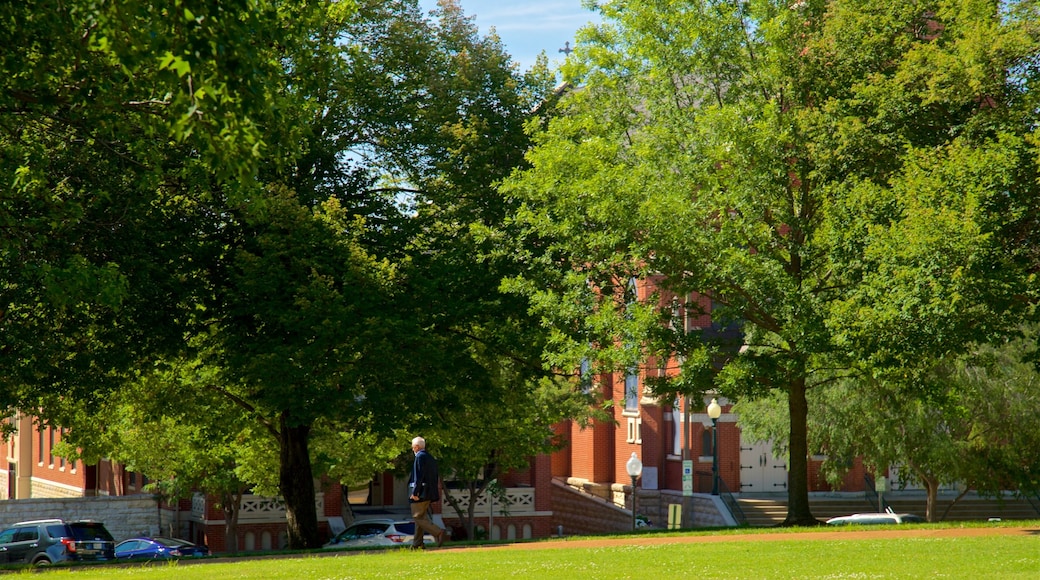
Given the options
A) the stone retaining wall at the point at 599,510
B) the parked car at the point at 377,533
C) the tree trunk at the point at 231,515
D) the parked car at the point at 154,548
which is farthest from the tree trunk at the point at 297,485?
the stone retaining wall at the point at 599,510

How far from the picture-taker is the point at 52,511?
4391 centimetres

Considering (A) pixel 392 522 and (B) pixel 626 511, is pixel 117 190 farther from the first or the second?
(B) pixel 626 511

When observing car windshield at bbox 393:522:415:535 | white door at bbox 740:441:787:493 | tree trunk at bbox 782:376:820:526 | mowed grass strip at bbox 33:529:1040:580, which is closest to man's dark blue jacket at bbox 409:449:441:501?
mowed grass strip at bbox 33:529:1040:580

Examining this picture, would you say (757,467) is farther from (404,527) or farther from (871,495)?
(404,527)

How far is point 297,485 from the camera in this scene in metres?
26.5

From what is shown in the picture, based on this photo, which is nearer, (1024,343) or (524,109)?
(524,109)

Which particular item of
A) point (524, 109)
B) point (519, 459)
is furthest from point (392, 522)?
point (524, 109)

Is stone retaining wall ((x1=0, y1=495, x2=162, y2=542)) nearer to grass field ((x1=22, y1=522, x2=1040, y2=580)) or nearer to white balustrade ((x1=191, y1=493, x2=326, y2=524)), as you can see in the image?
white balustrade ((x1=191, y1=493, x2=326, y2=524))

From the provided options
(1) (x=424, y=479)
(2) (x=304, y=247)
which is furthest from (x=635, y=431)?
(1) (x=424, y=479)

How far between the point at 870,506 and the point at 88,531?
2949 centimetres

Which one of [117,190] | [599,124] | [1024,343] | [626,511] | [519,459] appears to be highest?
[599,124]

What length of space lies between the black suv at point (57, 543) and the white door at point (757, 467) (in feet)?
87.7

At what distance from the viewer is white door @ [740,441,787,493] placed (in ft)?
160

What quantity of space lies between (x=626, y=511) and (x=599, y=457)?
24.3 feet
